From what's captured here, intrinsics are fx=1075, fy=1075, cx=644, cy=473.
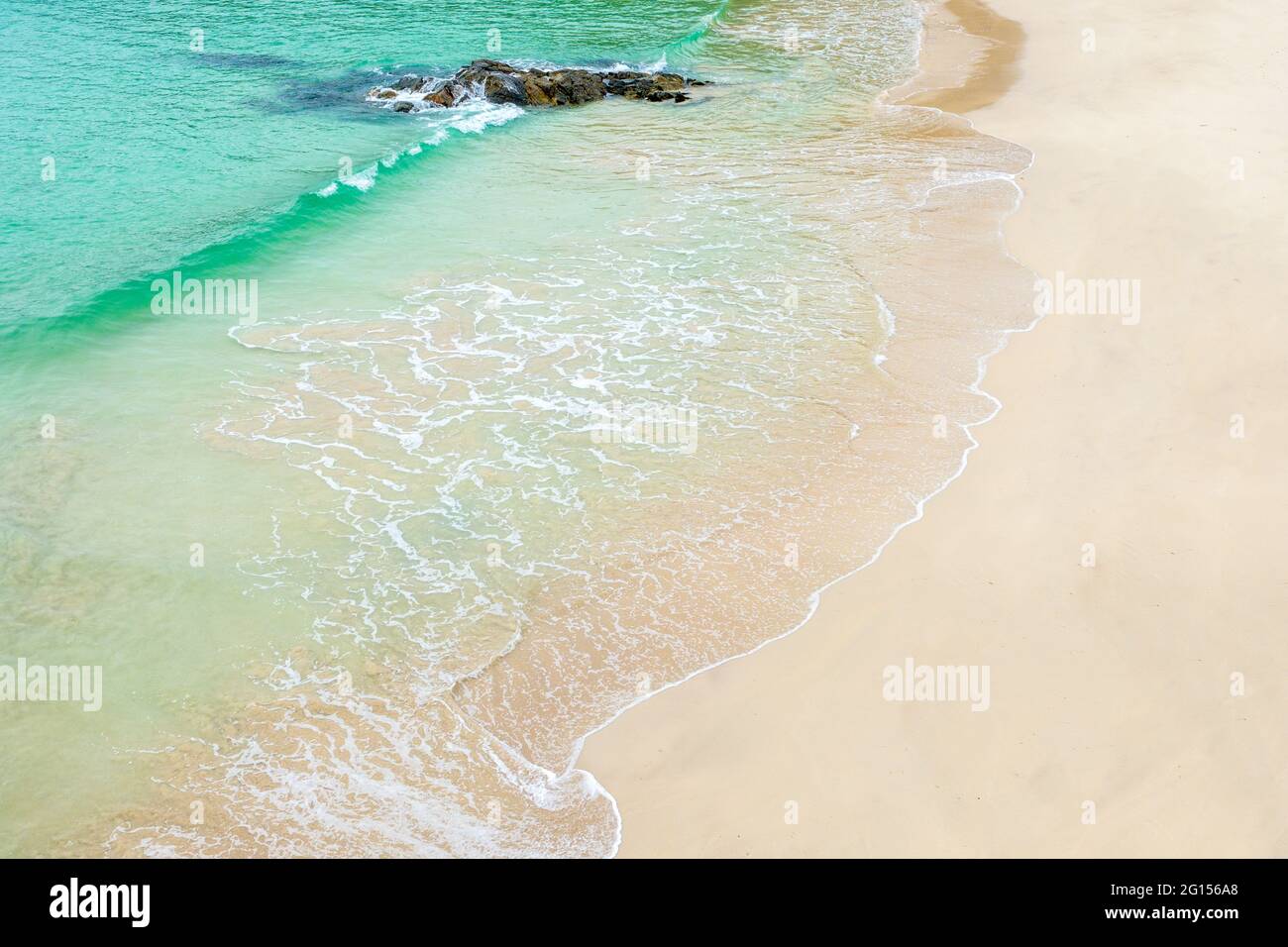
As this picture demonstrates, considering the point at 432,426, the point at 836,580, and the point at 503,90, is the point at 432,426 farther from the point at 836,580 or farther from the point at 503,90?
the point at 503,90

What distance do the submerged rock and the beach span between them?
1171 centimetres

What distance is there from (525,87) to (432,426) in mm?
13517

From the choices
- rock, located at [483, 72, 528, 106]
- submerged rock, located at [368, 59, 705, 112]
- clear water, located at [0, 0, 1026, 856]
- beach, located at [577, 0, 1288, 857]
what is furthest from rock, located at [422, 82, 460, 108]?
beach, located at [577, 0, 1288, 857]

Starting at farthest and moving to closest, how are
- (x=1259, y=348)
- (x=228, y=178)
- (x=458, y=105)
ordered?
(x=458, y=105)
(x=228, y=178)
(x=1259, y=348)

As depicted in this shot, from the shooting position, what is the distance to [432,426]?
474 inches

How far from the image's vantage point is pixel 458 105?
22828 mm

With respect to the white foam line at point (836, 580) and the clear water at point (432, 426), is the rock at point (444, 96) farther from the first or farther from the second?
the white foam line at point (836, 580)

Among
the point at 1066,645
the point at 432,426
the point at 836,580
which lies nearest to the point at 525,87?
the point at 432,426

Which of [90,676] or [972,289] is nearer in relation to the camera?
[90,676]

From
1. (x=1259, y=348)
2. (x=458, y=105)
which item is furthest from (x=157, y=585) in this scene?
(x=458, y=105)

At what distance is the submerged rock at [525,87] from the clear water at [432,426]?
32.1 inches

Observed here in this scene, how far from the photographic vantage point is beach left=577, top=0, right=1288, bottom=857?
7.35 m
